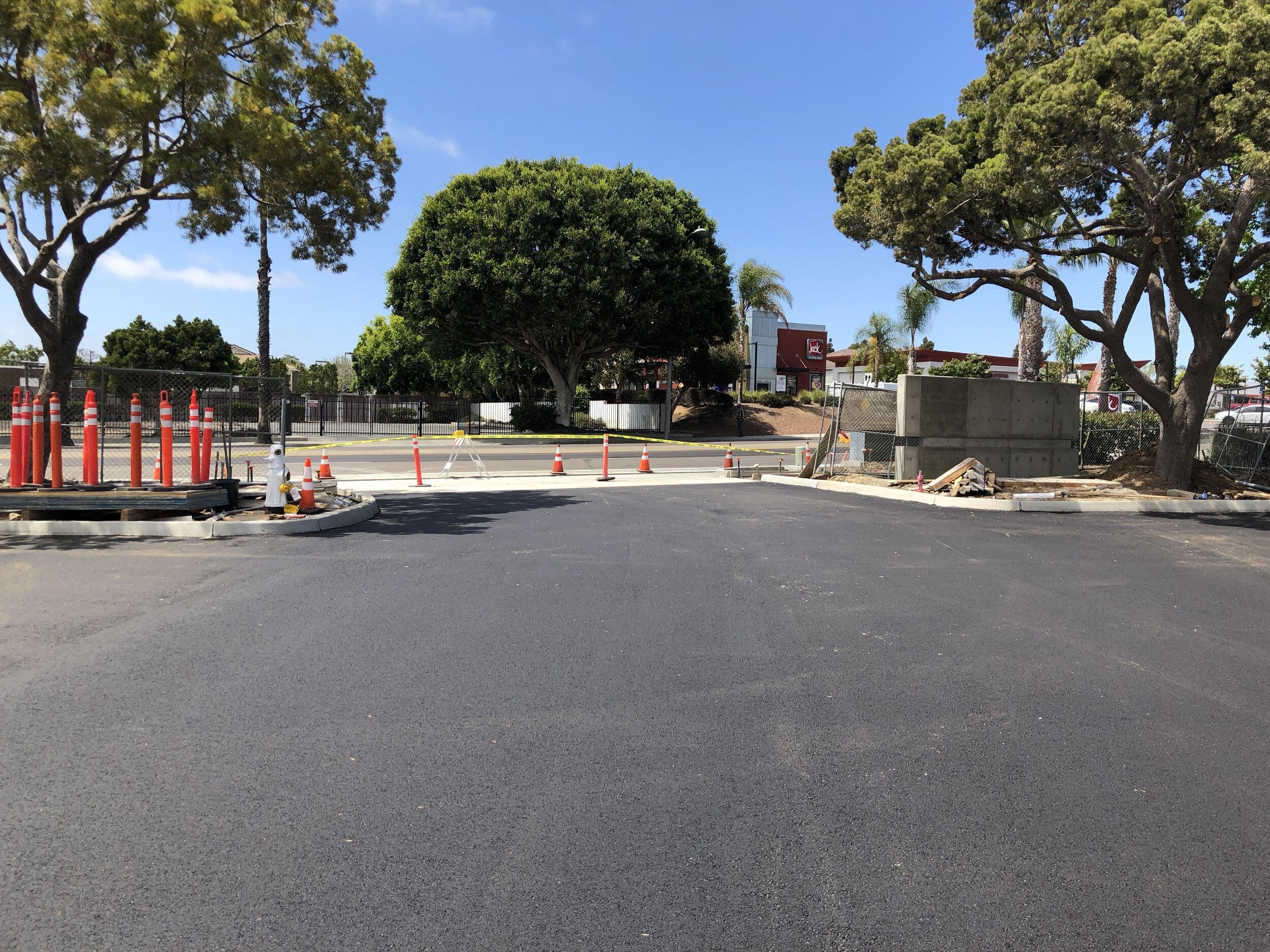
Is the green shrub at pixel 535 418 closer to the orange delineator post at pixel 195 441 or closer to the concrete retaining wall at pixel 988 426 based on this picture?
the concrete retaining wall at pixel 988 426

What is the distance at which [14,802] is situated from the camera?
3553mm

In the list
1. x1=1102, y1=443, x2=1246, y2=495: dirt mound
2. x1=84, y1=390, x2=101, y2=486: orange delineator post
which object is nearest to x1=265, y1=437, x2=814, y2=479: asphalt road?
x1=84, y1=390, x2=101, y2=486: orange delineator post

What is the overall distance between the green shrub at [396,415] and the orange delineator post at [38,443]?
141ft

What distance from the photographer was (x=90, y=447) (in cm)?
1143

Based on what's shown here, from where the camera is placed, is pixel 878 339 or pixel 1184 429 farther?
pixel 878 339

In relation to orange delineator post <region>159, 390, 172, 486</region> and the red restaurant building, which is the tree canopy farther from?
orange delineator post <region>159, 390, 172, 486</region>

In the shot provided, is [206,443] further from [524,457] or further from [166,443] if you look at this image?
[524,457]

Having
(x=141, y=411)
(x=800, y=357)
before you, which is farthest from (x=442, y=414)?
(x=141, y=411)

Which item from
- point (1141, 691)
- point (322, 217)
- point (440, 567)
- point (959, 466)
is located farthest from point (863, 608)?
point (322, 217)

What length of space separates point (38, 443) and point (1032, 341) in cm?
2406

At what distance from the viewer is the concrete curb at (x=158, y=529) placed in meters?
10.1

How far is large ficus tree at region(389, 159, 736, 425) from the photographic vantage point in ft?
119

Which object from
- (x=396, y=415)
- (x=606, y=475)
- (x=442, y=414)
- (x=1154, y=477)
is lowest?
(x=606, y=475)

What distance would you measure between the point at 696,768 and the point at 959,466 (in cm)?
1315
